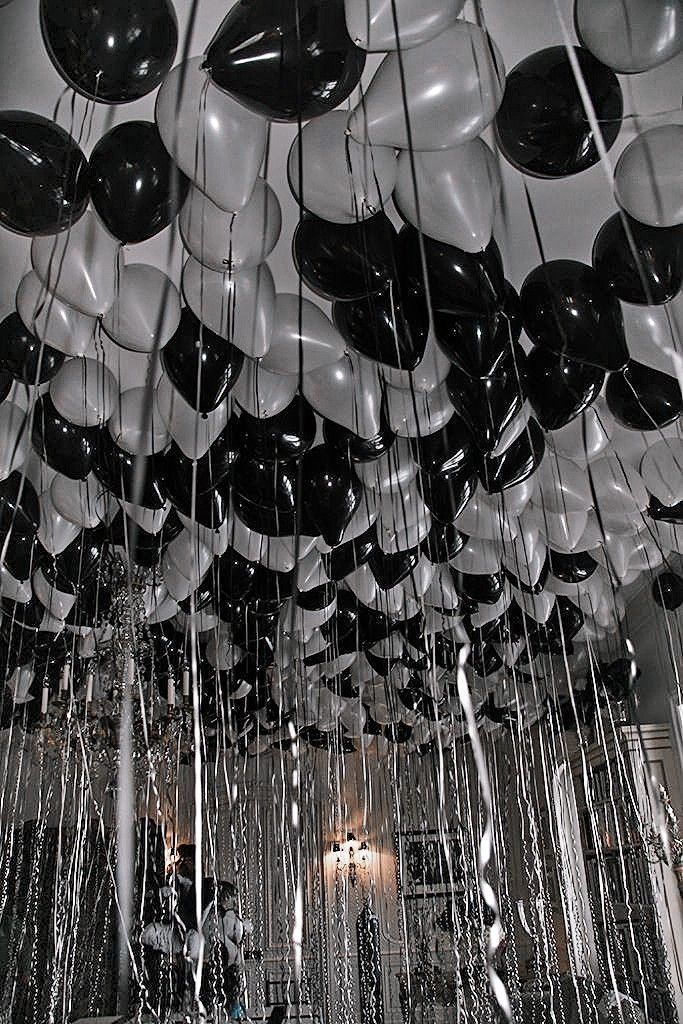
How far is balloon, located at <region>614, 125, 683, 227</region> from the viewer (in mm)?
1768

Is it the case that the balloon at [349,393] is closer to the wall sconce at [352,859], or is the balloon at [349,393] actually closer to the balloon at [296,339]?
the balloon at [296,339]

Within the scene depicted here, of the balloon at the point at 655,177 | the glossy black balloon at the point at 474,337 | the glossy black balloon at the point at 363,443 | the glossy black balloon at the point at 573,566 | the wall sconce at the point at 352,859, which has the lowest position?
the wall sconce at the point at 352,859

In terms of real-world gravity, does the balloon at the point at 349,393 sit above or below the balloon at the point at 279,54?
above

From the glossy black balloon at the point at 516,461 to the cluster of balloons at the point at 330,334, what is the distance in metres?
0.01

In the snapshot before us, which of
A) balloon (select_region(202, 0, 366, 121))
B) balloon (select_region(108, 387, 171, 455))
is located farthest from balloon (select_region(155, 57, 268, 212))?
balloon (select_region(108, 387, 171, 455))

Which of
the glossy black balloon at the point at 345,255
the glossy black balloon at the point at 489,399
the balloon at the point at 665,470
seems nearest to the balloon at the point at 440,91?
the glossy black balloon at the point at 345,255

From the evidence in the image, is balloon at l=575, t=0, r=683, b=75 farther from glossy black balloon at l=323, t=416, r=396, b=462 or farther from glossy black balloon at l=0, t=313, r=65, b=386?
glossy black balloon at l=0, t=313, r=65, b=386

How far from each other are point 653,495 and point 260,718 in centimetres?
373

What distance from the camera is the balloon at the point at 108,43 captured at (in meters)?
1.42

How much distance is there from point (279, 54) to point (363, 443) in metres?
1.40

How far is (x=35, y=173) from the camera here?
167 cm

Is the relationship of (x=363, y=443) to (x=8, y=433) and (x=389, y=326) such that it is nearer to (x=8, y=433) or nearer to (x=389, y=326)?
(x=389, y=326)

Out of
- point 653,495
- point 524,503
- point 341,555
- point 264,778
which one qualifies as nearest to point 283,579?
point 341,555

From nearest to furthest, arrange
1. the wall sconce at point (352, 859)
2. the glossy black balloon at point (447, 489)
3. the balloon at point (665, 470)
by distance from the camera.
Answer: the glossy black balloon at point (447, 489), the balloon at point (665, 470), the wall sconce at point (352, 859)
